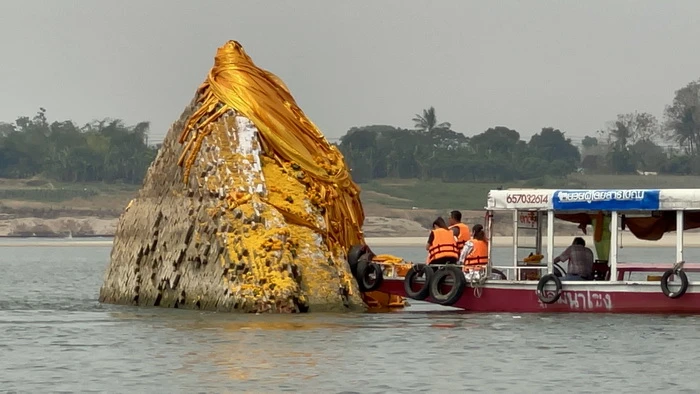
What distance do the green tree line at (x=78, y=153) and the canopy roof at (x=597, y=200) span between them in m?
124

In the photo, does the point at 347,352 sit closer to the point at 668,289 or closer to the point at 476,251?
the point at 476,251

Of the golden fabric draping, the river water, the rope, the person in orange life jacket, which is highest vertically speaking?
the golden fabric draping

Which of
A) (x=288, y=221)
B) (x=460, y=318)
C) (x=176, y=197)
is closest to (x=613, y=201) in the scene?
(x=460, y=318)

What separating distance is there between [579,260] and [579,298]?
668 mm

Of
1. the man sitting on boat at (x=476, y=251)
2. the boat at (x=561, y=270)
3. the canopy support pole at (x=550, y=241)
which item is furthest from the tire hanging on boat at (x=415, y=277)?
the canopy support pole at (x=550, y=241)

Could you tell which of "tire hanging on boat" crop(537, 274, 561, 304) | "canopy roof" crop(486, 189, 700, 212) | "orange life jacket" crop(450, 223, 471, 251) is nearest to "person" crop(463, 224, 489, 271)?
"canopy roof" crop(486, 189, 700, 212)

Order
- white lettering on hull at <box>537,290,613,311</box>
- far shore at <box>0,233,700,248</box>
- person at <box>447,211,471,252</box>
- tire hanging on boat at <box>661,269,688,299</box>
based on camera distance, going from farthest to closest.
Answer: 1. far shore at <box>0,233,700,248</box>
2. person at <box>447,211,471,252</box>
3. white lettering on hull at <box>537,290,613,311</box>
4. tire hanging on boat at <box>661,269,688,299</box>

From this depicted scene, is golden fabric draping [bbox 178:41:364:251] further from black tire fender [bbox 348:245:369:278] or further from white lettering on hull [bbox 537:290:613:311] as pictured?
white lettering on hull [bbox 537:290:613:311]

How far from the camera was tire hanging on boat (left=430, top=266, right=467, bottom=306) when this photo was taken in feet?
96.4

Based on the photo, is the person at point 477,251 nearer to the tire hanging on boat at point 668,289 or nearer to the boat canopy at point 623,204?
the boat canopy at point 623,204

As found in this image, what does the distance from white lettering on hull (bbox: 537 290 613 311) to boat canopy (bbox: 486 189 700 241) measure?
1.46 metres

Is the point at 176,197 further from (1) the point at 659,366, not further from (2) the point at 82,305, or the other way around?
(1) the point at 659,366

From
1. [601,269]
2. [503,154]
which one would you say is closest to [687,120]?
[503,154]

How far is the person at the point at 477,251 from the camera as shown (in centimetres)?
2936
